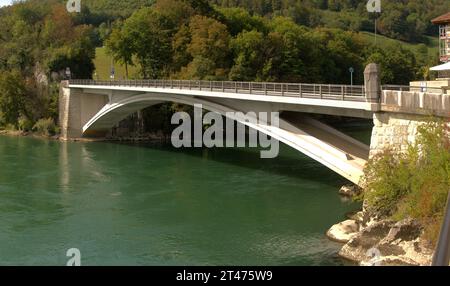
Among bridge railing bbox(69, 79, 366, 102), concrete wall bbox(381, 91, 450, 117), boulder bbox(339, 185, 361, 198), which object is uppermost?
bridge railing bbox(69, 79, 366, 102)

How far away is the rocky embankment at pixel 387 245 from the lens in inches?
517

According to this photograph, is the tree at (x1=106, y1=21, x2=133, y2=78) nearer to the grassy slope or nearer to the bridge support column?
the grassy slope

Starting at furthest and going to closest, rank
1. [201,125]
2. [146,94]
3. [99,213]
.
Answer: [201,125] < [146,94] < [99,213]

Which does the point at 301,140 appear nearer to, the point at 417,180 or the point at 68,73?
the point at 417,180

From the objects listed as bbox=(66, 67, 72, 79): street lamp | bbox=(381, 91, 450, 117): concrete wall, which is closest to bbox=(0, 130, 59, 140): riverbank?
bbox=(66, 67, 72, 79): street lamp

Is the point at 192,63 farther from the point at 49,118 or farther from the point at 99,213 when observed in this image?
the point at 99,213

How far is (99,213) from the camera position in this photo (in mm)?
21188

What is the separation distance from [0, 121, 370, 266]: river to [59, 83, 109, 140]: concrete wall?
11.9 metres

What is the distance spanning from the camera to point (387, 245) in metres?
13.9

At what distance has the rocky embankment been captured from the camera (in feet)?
43.1

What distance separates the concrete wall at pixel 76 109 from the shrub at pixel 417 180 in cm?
3383

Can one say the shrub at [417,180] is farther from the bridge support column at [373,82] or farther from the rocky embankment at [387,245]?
the bridge support column at [373,82]
